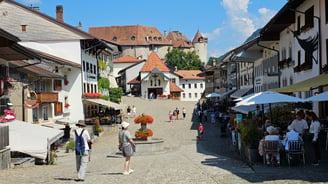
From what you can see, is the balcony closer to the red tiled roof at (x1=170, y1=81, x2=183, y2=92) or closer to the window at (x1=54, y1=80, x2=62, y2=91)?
the window at (x1=54, y1=80, x2=62, y2=91)

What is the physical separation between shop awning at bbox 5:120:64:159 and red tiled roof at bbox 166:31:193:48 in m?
148

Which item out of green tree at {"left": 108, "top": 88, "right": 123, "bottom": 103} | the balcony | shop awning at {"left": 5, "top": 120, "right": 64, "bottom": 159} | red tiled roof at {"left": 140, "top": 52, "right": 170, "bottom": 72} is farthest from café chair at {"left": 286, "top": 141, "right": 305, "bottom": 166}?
red tiled roof at {"left": 140, "top": 52, "right": 170, "bottom": 72}

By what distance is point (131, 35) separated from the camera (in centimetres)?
15262

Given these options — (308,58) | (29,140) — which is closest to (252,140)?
(29,140)

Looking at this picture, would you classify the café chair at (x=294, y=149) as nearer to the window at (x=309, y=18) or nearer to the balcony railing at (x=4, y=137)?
the balcony railing at (x=4, y=137)

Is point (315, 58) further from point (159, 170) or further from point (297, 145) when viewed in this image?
point (159, 170)

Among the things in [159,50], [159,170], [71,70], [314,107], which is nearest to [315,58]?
[314,107]

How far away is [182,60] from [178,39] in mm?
25902

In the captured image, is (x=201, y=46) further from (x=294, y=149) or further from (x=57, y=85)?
(x=294, y=149)

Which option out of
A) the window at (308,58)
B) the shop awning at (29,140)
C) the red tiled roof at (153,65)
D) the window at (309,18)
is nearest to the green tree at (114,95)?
the red tiled roof at (153,65)

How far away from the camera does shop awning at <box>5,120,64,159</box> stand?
20.1m

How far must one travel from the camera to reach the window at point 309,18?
2514 cm

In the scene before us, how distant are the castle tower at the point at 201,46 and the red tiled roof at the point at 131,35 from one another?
22957 millimetres

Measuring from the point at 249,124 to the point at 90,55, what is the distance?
40098mm
